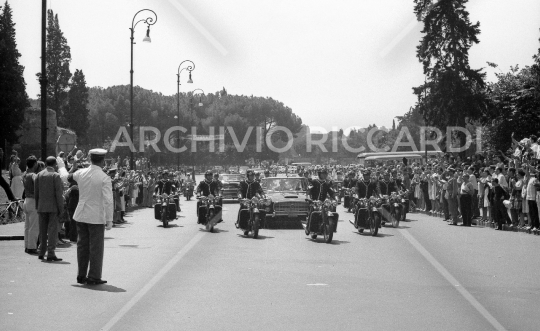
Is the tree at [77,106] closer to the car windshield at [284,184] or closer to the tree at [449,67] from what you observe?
the tree at [449,67]

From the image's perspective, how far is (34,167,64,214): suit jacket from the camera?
13148 millimetres

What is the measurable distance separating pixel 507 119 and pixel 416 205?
1869 cm

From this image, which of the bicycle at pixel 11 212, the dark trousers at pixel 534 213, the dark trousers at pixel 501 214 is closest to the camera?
the dark trousers at pixel 534 213

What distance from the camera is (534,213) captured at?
19688 millimetres

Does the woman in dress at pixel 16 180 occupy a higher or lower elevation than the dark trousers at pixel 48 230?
higher

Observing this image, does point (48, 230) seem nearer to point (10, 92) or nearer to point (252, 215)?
point (252, 215)

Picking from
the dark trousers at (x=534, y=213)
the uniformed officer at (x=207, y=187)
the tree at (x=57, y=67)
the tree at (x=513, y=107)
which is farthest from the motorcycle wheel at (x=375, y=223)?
the tree at (x=57, y=67)

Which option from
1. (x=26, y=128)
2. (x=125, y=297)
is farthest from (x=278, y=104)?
(x=125, y=297)

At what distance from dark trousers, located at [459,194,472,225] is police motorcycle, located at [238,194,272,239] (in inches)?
263

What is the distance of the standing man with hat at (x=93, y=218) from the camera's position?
10.6m

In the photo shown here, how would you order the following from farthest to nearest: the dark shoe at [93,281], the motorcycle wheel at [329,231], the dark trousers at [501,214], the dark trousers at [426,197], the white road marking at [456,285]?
the dark trousers at [426,197] → the dark trousers at [501,214] → the motorcycle wheel at [329,231] → the dark shoe at [93,281] → the white road marking at [456,285]

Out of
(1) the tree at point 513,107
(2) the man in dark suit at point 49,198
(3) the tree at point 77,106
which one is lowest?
(2) the man in dark suit at point 49,198

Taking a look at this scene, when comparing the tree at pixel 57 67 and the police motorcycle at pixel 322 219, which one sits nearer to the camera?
the police motorcycle at pixel 322 219

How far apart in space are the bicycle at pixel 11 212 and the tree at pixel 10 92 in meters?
40.0
